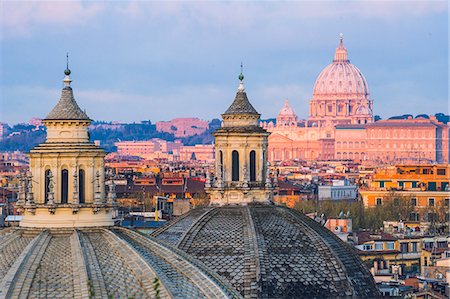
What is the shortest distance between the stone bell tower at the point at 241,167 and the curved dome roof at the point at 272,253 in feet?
1.65

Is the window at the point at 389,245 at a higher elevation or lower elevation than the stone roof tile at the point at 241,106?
lower

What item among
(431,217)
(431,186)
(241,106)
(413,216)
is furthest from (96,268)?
(431,186)

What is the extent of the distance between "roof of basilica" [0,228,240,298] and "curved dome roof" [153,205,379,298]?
287 inches

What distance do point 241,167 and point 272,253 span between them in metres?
3.01

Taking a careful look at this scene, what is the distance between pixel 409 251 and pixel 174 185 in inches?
1191

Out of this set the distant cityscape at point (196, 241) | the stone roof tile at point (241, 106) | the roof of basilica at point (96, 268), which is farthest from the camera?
the stone roof tile at point (241, 106)

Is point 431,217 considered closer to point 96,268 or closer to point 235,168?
point 235,168

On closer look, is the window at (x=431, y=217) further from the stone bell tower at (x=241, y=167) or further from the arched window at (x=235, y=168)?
the arched window at (x=235, y=168)

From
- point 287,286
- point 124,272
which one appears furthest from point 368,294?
point 124,272

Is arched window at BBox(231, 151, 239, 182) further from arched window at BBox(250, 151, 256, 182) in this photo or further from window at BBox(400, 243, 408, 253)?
window at BBox(400, 243, 408, 253)

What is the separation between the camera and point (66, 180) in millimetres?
28031

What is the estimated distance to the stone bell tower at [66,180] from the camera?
2748 centimetres

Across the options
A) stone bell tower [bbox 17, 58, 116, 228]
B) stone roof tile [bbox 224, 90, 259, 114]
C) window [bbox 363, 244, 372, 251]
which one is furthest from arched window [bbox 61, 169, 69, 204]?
window [bbox 363, 244, 372, 251]

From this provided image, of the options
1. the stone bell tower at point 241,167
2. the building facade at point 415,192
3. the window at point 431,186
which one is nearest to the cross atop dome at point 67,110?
the stone bell tower at point 241,167
